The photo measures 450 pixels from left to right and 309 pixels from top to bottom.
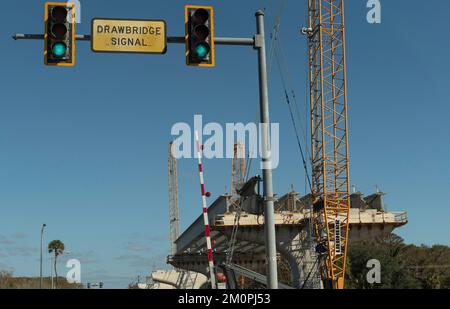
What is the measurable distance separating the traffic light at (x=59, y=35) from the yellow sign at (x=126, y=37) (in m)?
0.59

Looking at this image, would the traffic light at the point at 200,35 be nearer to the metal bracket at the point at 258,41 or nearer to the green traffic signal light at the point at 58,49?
the metal bracket at the point at 258,41

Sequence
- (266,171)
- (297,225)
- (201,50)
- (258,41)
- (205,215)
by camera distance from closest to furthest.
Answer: (205,215), (266,171), (201,50), (258,41), (297,225)

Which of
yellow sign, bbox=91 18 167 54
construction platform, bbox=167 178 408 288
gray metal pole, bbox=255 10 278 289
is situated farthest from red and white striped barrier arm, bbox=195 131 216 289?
construction platform, bbox=167 178 408 288

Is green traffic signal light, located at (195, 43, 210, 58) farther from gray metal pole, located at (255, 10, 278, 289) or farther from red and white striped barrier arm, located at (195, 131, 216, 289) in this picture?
red and white striped barrier arm, located at (195, 131, 216, 289)

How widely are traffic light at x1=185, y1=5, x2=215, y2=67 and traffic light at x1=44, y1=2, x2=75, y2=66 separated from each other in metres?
2.39

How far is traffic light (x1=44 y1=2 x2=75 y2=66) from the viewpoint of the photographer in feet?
41.4

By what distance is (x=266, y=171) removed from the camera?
12.5 m

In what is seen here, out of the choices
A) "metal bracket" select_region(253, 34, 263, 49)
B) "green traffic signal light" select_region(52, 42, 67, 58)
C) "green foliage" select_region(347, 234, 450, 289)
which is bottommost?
"green foliage" select_region(347, 234, 450, 289)

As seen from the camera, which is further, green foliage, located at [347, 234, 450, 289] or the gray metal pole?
green foliage, located at [347, 234, 450, 289]

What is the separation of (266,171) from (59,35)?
5.02 m

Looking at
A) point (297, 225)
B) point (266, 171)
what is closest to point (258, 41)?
point (266, 171)

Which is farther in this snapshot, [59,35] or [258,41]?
[258,41]

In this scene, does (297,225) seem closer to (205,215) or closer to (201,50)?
(201,50)
